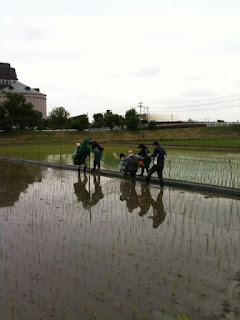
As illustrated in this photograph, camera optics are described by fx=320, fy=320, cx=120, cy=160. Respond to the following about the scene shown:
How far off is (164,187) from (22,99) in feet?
176

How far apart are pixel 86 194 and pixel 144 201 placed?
215 cm

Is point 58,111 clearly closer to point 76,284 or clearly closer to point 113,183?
point 113,183

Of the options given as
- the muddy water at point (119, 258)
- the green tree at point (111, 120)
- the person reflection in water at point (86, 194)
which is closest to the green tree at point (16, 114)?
the green tree at point (111, 120)

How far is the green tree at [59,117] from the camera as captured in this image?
63.1 meters

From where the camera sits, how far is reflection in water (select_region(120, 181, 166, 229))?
7.82 m

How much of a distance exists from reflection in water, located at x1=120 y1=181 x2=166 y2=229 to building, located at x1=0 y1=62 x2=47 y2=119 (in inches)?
3339

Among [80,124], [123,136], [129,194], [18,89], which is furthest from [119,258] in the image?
[18,89]

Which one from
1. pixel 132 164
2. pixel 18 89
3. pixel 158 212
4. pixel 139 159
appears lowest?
pixel 158 212

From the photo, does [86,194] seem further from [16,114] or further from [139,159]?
[16,114]

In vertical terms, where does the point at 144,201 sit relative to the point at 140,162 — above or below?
below

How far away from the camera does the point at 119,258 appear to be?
5.26m

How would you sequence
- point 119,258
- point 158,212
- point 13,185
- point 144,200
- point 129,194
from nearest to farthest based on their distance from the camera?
point 119,258, point 158,212, point 144,200, point 129,194, point 13,185

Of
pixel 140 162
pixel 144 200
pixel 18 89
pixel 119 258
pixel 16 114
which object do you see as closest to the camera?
pixel 119 258

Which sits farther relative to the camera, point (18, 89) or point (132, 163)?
point (18, 89)
